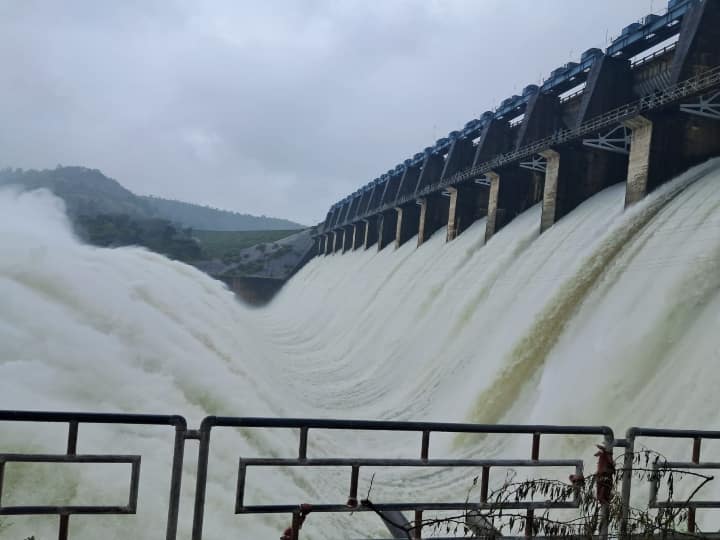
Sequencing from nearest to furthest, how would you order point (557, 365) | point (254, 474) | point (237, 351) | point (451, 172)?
1. point (254, 474)
2. point (557, 365)
3. point (237, 351)
4. point (451, 172)

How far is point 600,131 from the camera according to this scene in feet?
56.9

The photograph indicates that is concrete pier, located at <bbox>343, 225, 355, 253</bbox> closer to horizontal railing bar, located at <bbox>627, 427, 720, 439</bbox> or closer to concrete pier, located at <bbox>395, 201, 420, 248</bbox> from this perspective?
concrete pier, located at <bbox>395, 201, 420, 248</bbox>

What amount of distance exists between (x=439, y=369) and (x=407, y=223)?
20975 mm

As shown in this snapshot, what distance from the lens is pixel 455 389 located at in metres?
12.5

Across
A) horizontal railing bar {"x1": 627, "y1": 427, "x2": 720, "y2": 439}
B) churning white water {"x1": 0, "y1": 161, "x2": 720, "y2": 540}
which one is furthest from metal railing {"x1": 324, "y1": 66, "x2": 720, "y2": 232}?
horizontal railing bar {"x1": 627, "y1": 427, "x2": 720, "y2": 439}

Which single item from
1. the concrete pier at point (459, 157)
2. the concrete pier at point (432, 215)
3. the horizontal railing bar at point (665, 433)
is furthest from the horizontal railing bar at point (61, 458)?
the concrete pier at point (459, 157)

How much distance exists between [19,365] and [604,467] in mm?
5085

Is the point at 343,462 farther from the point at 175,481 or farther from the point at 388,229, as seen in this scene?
the point at 388,229

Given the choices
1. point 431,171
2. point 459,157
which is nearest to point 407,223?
point 431,171

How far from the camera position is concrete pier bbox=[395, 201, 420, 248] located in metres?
34.1

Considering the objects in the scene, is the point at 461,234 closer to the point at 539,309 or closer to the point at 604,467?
the point at 539,309

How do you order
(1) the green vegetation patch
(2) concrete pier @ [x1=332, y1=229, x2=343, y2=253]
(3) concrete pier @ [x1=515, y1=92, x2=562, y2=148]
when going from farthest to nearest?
(1) the green vegetation patch → (2) concrete pier @ [x1=332, y1=229, x2=343, y2=253] → (3) concrete pier @ [x1=515, y1=92, x2=562, y2=148]

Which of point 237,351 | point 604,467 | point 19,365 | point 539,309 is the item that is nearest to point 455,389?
point 539,309

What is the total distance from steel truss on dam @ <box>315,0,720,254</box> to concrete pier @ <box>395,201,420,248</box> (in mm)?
3803
